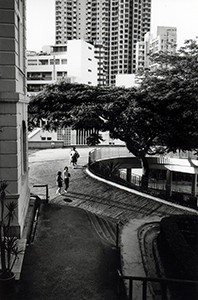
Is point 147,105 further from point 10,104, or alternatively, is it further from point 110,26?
point 110,26

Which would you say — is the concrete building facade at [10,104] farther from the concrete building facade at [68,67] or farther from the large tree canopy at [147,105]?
the concrete building facade at [68,67]

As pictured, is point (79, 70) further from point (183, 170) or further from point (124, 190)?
point (124, 190)

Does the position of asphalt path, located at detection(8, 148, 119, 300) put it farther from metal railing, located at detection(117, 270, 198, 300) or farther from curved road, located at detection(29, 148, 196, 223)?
curved road, located at detection(29, 148, 196, 223)

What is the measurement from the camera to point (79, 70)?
207ft

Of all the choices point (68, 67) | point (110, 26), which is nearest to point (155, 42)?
point (110, 26)

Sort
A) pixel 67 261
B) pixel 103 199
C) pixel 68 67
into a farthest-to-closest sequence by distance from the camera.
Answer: pixel 68 67
pixel 103 199
pixel 67 261

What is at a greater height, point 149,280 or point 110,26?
point 110,26

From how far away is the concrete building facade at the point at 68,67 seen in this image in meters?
63.5

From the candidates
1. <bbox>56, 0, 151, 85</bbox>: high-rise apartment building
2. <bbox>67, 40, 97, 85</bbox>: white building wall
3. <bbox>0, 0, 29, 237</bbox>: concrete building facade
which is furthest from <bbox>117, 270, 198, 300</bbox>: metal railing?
<bbox>56, 0, 151, 85</bbox>: high-rise apartment building

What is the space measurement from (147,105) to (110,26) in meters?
98.1

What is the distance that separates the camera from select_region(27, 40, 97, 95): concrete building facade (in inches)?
2501

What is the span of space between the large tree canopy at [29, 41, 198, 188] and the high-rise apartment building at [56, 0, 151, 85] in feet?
287

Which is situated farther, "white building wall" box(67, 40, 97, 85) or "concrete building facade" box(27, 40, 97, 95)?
"concrete building facade" box(27, 40, 97, 95)

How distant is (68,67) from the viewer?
64.7m
